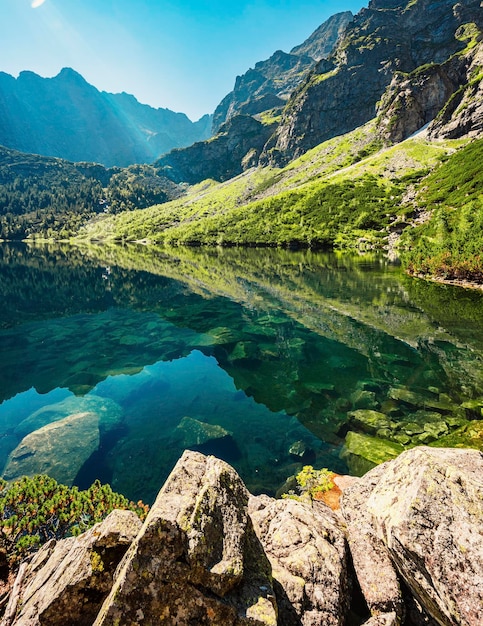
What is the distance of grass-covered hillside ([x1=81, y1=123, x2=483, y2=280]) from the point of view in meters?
47.8

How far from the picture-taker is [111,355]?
2494 centimetres

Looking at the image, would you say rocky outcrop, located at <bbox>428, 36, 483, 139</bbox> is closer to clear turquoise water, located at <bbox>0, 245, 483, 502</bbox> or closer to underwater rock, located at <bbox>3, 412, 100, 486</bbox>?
clear turquoise water, located at <bbox>0, 245, 483, 502</bbox>

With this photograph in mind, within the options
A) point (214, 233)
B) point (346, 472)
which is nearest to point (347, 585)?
point (346, 472)

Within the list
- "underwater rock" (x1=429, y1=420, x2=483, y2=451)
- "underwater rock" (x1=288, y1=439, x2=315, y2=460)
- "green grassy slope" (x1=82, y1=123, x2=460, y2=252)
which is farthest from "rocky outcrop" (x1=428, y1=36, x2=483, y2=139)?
"underwater rock" (x1=288, y1=439, x2=315, y2=460)

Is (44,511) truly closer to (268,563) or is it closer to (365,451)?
(268,563)

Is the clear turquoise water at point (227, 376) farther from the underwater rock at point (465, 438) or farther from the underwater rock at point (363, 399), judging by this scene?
the underwater rock at point (465, 438)

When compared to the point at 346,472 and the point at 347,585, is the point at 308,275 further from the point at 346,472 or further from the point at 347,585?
the point at 347,585

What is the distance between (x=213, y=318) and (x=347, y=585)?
28.7 m

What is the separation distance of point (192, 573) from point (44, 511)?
6746mm

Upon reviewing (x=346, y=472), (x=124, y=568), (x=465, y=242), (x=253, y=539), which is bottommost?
(x=346, y=472)

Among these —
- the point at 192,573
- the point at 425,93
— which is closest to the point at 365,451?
the point at 192,573

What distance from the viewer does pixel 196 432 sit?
14.9m

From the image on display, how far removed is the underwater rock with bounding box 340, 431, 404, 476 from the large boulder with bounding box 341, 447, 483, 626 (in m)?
6.93

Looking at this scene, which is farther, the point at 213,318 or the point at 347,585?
the point at 213,318
